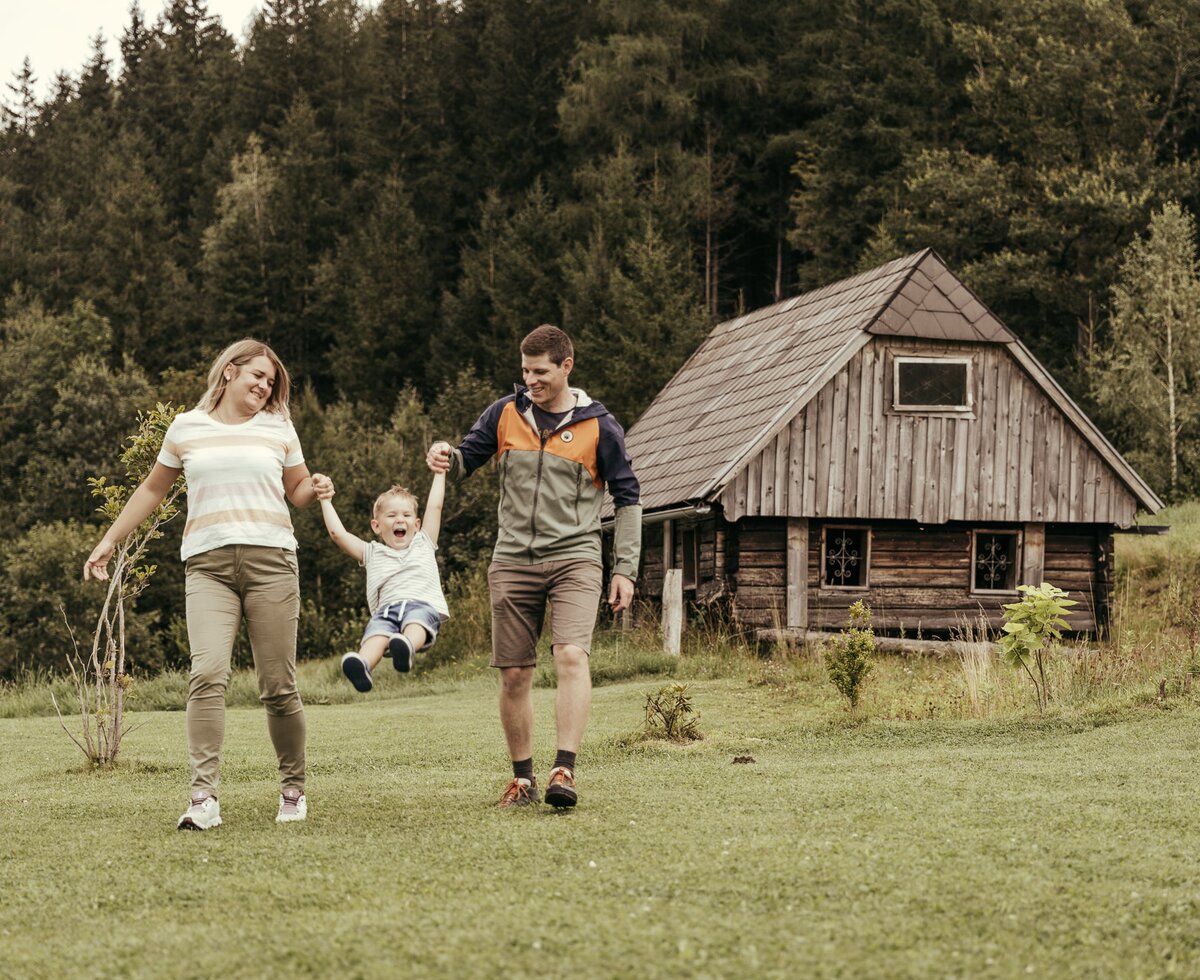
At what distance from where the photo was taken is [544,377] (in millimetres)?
6867

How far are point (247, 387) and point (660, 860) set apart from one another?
8.75 ft

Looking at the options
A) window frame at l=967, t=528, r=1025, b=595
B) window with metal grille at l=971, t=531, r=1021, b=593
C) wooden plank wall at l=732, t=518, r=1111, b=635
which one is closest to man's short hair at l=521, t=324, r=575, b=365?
wooden plank wall at l=732, t=518, r=1111, b=635

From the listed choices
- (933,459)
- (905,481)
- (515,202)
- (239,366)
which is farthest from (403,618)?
(515,202)

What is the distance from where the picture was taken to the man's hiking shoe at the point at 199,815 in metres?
6.40

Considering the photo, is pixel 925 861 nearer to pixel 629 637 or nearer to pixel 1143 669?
pixel 1143 669

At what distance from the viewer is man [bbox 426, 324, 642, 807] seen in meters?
6.87

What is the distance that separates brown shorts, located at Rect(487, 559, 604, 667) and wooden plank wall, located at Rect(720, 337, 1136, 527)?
14345 millimetres

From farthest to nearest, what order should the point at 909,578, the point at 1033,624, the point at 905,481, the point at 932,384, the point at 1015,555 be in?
the point at 1015,555
the point at 909,578
the point at 932,384
the point at 905,481
the point at 1033,624

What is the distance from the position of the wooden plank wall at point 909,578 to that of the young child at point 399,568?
1471 centimetres

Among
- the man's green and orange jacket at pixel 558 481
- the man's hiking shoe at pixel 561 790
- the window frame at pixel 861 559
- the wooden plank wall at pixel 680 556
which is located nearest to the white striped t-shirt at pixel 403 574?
the man's green and orange jacket at pixel 558 481

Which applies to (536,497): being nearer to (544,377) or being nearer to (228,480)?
(544,377)

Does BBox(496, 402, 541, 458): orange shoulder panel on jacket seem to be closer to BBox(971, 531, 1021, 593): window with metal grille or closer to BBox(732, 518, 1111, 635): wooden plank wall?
BBox(732, 518, 1111, 635): wooden plank wall

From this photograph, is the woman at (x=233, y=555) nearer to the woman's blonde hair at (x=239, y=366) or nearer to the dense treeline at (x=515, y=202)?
the woman's blonde hair at (x=239, y=366)

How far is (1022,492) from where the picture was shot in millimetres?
22500
